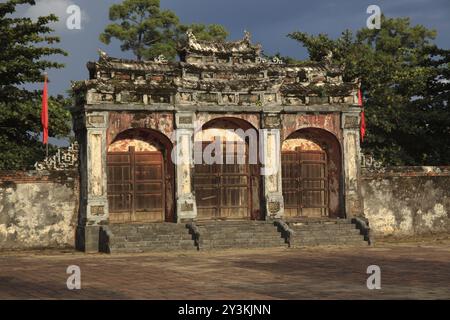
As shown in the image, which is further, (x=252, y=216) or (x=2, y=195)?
(x=252, y=216)

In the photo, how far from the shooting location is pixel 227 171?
22031mm

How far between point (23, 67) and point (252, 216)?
9.00 metres

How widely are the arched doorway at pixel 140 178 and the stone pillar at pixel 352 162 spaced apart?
5.46 m

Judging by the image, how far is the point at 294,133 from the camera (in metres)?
22.5

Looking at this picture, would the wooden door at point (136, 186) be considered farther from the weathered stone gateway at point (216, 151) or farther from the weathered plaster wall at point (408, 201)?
the weathered plaster wall at point (408, 201)

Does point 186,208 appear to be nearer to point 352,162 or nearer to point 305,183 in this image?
point 305,183

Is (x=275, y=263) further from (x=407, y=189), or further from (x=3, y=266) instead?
(x=407, y=189)

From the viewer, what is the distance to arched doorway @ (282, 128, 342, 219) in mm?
22391

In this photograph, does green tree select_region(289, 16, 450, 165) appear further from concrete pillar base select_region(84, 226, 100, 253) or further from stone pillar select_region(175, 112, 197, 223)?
concrete pillar base select_region(84, 226, 100, 253)

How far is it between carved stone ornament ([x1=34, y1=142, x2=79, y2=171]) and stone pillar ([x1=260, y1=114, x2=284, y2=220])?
220 inches

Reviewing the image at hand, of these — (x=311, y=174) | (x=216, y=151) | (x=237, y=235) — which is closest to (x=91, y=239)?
(x=237, y=235)

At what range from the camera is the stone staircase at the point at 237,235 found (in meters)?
19.7
